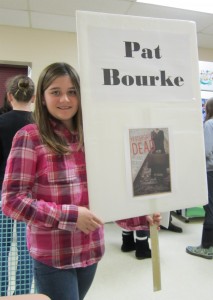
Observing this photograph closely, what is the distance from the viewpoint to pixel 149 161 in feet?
2.47

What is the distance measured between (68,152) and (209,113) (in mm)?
1824

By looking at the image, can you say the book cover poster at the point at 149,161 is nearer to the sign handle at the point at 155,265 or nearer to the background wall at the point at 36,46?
the sign handle at the point at 155,265

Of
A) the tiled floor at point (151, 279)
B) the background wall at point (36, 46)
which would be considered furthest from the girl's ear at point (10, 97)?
the background wall at point (36, 46)

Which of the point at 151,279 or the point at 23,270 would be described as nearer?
the point at 23,270

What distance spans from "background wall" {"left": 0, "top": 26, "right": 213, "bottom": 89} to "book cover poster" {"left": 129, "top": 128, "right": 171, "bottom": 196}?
3070 mm

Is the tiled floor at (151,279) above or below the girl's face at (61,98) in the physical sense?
below

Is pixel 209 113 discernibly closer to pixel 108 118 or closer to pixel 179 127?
pixel 179 127

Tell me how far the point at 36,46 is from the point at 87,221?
10.9 ft

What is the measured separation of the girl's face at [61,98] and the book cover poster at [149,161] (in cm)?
21

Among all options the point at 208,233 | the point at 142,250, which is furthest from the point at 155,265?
the point at 208,233

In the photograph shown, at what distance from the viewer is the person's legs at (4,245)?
1.21 m

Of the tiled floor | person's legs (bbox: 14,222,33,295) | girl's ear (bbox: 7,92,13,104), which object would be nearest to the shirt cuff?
person's legs (bbox: 14,222,33,295)

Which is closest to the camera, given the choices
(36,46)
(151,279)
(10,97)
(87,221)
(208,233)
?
(87,221)

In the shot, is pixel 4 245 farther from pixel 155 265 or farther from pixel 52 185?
pixel 155 265
